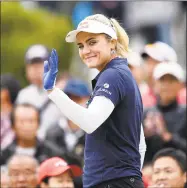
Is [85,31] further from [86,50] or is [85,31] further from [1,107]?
[1,107]

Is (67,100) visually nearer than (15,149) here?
Yes

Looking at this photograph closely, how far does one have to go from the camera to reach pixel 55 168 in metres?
8.99

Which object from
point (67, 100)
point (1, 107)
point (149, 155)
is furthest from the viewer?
point (1, 107)

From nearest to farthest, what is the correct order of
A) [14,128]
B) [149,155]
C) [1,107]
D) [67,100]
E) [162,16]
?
[67,100] → [149,155] → [14,128] → [1,107] → [162,16]

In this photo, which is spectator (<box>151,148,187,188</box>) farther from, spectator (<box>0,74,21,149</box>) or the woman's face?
spectator (<box>0,74,21,149</box>)

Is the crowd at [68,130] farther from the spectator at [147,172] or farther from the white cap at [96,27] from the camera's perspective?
the white cap at [96,27]

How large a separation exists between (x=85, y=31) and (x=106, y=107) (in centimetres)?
64

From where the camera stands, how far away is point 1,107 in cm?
1169

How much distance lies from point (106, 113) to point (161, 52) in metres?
4.64

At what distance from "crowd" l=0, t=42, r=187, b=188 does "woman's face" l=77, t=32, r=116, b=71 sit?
235 cm

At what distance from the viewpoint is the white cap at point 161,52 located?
1090cm

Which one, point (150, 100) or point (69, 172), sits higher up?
point (150, 100)

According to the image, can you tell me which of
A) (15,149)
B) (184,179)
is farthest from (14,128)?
(184,179)

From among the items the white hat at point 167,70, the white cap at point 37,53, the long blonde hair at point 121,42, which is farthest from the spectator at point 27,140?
the long blonde hair at point 121,42
